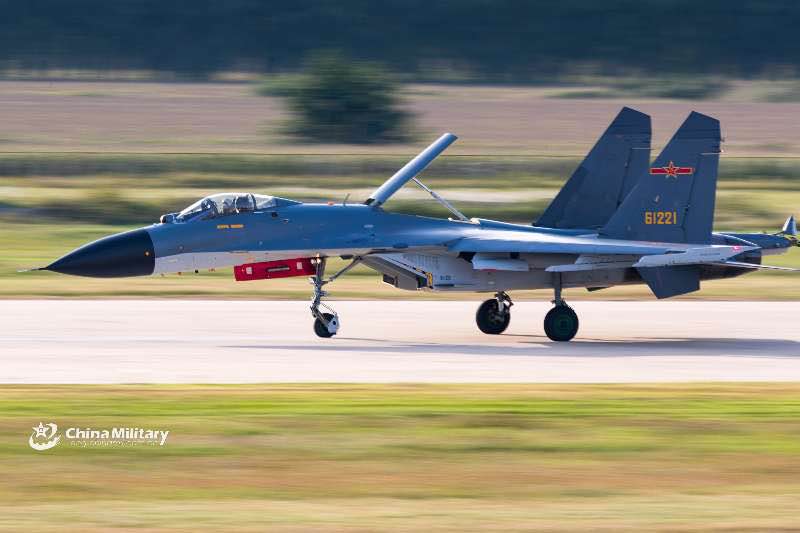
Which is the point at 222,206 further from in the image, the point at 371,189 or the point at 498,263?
the point at 371,189

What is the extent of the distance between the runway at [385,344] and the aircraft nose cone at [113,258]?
1043 millimetres

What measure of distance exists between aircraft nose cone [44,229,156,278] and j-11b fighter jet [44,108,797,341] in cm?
1

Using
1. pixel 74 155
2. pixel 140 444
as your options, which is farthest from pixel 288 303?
pixel 74 155

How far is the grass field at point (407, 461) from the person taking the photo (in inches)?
364

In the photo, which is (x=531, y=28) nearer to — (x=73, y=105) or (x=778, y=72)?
(x=778, y=72)

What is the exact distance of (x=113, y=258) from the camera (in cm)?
1848

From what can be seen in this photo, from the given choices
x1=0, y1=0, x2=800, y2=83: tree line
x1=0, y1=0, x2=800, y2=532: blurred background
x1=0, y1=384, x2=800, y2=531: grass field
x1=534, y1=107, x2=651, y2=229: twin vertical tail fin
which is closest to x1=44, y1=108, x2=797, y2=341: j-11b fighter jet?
x1=534, y1=107, x2=651, y2=229: twin vertical tail fin

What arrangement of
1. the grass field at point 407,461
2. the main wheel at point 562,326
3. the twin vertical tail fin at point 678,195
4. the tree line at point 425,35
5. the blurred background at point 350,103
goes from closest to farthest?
the grass field at point 407,461 → the main wheel at point 562,326 → the twin vertical tail fin at point 678,195 → the blurred background at point 350,103 → the tree line at point 425,35

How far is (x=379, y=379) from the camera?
15.7 m

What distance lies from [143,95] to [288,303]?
44.7 metres

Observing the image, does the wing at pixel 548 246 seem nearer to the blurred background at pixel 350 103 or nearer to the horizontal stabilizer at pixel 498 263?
the horizontal stabilizer at pixel 498 263

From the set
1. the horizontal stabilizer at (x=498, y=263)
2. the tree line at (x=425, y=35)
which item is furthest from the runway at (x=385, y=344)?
the tree line at (x=425, y=35)

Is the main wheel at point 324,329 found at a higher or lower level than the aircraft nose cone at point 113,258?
lower

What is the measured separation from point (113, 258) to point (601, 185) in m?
8.39
